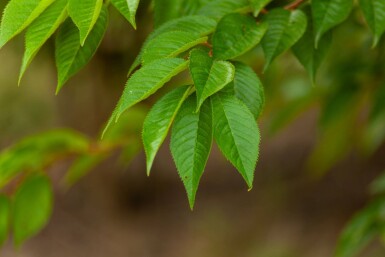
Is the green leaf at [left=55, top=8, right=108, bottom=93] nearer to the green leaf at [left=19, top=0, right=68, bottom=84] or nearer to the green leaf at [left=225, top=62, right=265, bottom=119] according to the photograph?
the green leaf at [left=19, top=0, right=68, bottom=84]

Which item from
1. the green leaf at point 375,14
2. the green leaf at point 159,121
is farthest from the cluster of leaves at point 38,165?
the green leaf at point 375,14

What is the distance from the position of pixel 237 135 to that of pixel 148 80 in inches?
5.3

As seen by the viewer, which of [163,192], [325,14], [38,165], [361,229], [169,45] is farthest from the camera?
[163,192]

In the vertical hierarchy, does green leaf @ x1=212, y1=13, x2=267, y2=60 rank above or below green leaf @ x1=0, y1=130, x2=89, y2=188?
above

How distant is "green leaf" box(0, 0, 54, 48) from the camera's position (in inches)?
35.0

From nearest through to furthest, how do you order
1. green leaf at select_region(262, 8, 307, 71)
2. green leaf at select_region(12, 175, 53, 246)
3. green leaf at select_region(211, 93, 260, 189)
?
green leaf at select_region(211, 93, 260, 189) < green leaf at select_region(262, 8, 307, 71) < green leaf at select_region(12, 175, 53, 246)

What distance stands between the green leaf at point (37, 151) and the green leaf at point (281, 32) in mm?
762

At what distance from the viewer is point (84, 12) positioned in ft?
2.92

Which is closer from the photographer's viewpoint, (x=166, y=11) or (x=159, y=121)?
(x=159, y=121)

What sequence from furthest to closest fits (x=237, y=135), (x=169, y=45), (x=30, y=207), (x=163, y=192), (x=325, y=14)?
(x=163, y=192), (x=30, y=207), (x=325, y=14), (x=169, y=45), (x=237, y=135)

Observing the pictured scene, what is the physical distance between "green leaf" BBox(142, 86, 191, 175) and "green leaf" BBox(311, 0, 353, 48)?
29 centimetres

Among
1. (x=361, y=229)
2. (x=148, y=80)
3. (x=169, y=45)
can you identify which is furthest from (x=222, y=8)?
(x=361, y=229)

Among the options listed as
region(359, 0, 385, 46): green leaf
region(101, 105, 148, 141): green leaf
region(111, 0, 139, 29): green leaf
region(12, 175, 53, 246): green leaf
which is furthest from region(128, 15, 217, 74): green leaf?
region(101, 105, 148, 141): green leaf

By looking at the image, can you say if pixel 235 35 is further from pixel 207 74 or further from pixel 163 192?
pixel 163 192
